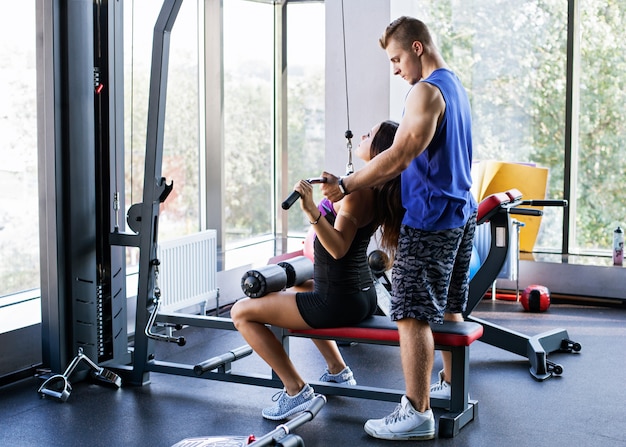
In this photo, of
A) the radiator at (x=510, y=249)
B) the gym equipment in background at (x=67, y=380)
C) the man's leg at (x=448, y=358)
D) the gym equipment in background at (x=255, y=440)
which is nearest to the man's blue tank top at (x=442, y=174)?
the man's leg at (x=448, y=358)

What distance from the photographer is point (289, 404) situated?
10.8ft

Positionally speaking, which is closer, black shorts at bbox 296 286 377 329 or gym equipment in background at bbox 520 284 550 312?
black shorts at bbox 296 286 377 329

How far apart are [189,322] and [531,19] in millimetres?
3920

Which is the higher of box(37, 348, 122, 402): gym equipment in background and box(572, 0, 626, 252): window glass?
box(572, 0, 626, 252): window glass

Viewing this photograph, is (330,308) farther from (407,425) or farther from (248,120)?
(248,120)

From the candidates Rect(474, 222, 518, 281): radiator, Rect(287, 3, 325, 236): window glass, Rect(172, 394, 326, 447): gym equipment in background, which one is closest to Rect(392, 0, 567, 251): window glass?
Rect(474, 222, 518, 281): radiator

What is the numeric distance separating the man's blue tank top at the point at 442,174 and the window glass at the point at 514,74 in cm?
346

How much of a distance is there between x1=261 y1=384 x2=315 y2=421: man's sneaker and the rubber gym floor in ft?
0.14

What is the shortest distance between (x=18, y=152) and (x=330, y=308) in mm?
2038

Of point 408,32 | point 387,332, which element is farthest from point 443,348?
point 408,32

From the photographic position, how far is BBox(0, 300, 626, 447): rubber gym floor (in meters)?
3.16

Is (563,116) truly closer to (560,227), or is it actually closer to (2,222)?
(560,227)

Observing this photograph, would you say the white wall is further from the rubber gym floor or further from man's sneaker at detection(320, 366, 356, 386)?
man's sneaker at detection(320, 366, 356, 386)

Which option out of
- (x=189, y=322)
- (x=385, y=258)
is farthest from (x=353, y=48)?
(x=189, y=322)
